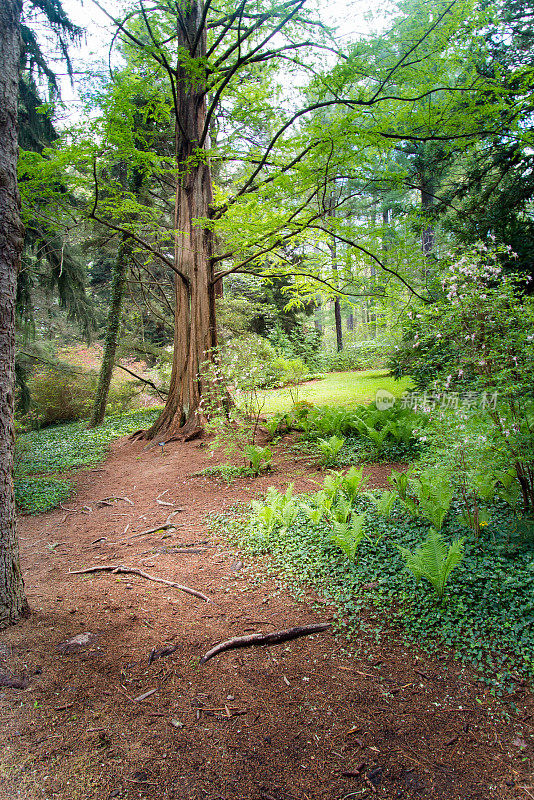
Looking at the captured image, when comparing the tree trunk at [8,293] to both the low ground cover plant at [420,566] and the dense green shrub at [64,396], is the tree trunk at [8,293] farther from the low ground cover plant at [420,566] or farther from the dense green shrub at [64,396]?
the dense green shrub at [64,396]

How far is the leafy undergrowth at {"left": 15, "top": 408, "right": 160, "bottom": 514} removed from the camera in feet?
17.8

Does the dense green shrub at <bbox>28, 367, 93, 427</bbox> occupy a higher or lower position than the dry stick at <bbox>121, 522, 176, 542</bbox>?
higher

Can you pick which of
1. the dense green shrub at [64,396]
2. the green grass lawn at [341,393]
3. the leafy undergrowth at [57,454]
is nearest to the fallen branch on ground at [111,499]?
the leafy undergrowth at [57,454]

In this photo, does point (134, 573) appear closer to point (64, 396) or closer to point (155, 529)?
point (155, 529)

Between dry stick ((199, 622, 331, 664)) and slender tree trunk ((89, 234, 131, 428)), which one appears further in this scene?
slender tree trunk ((89, 234, 131, 428))

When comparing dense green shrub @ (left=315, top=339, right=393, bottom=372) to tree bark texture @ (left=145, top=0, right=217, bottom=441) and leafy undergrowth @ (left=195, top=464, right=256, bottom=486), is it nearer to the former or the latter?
tree bark texture @ (left=145, top=0, right=217, bottom=441)

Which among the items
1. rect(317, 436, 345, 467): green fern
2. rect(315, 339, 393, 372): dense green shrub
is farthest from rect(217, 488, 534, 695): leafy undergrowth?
rect(315, 339, 393, 372): dense green shrub

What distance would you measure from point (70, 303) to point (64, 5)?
4.88 metres

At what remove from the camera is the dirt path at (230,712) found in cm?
151

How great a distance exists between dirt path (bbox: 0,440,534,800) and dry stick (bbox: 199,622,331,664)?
0.17 ft

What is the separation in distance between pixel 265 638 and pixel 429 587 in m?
1.15

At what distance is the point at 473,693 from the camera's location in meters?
1.91

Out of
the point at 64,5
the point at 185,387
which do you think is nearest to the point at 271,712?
the point at 185,387

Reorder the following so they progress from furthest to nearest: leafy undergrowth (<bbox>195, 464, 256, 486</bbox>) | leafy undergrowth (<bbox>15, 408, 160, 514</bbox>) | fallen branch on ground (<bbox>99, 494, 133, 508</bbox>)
→ leafy undergrowth (<bbox>15, 408, 160, 514</bbox>), leafy undergrowth (<bbox>195, 464, 256, 486</bbox>), fallen branch on ground (<bbox>99, 494, 133, 508</bbox>)
